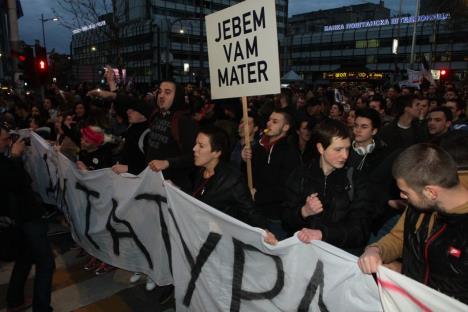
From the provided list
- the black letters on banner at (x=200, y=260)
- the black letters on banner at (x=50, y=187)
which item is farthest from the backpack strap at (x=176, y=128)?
the black letters on banner at (x=50, y=187)

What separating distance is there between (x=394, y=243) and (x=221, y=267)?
1.23m

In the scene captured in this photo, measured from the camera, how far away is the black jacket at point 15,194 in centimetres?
321

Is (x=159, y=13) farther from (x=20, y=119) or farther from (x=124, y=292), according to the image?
(x=124, y=292)

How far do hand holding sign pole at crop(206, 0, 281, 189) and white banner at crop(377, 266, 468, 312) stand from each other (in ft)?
6.09

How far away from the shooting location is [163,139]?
155 inches

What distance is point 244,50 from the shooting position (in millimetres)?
3641

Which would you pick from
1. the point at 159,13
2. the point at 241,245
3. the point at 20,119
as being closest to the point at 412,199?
the point at 241,245

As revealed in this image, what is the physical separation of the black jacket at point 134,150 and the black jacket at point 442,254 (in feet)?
10.2

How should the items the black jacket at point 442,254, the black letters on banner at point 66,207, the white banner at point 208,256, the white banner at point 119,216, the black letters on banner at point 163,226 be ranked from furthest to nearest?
the black letters on banner at point 66,207, the white banner at point 119,216, the black letters on banner at point 163,226, the white banner at point 208,256, the black jacket at point 442,254

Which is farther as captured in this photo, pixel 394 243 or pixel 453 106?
pixel 453 106

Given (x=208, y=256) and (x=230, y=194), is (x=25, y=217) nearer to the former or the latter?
(x=208, y=256)

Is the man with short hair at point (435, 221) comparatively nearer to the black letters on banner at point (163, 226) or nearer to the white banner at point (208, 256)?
the white banner at point (208, 256)

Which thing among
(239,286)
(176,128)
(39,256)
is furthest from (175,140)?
(239,286)

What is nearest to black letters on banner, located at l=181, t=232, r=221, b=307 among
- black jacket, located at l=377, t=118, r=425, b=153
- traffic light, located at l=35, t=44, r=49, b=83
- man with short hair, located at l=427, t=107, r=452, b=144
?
black jacket, located at l=377, t=118, r=425, b=153
